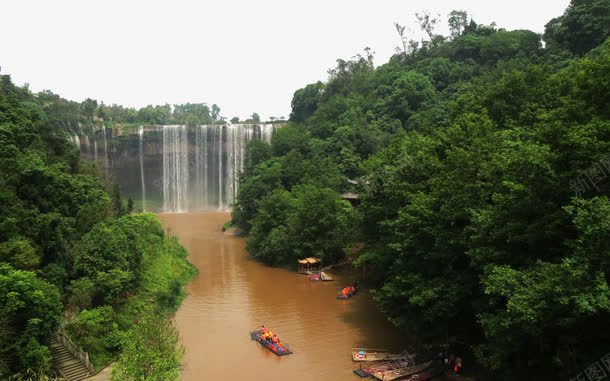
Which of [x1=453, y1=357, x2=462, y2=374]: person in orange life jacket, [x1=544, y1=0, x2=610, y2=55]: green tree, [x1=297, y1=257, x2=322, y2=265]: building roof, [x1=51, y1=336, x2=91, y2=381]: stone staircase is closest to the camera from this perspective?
[x1=51, y1=336, x2=91, y2=381]: stone staircase

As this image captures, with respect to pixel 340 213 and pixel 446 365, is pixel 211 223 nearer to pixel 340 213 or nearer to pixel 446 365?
pixel 340 213

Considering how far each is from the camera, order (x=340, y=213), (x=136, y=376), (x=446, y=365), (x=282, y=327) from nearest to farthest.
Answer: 1. (x=136, y=376)
2. (x=446, y=365)
3. (x=282, y=327)
4. (x=340, y=213)

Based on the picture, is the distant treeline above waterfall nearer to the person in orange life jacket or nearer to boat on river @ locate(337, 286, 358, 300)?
boat on river @ locate(337, 286, 358, 300)

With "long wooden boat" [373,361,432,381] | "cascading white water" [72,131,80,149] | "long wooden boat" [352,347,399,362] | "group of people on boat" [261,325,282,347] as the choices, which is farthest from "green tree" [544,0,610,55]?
"cascading white water" [72,131,80,149]

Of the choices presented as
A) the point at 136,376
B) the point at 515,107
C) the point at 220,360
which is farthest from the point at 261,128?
the point at 136,376

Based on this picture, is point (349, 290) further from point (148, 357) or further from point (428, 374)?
point (148, 357)

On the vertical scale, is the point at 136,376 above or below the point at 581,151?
below

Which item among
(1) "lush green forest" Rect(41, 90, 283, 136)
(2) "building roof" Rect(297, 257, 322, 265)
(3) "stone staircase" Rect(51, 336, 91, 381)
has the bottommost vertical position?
(3) "stone staircase" Rect(51, 336, 91, 381)
